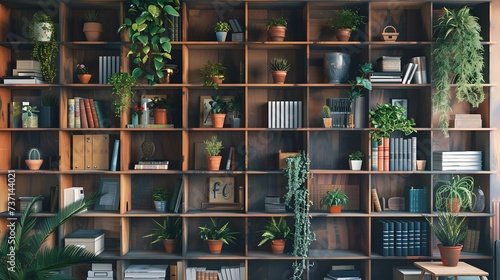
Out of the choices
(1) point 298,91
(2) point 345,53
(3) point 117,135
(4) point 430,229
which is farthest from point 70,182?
(4) point 430,229

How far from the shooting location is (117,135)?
615cm

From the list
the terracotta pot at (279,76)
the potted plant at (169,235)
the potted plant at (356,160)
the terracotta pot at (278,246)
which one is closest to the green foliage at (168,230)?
the potted plant at (169,235)

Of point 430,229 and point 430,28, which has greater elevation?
point 430,28

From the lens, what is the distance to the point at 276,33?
5805mm

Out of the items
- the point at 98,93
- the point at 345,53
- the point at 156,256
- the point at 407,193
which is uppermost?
the point at 345,53

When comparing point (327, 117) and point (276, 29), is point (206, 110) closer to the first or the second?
point (276, 29)

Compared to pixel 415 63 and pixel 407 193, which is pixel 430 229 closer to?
pixel 407 193

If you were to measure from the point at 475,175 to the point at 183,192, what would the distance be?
292 centimetres

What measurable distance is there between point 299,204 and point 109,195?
1.90 meters

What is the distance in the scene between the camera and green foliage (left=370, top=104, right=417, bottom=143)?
5715 mm

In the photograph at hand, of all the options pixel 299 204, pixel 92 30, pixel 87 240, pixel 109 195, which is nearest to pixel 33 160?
pixel 109 195

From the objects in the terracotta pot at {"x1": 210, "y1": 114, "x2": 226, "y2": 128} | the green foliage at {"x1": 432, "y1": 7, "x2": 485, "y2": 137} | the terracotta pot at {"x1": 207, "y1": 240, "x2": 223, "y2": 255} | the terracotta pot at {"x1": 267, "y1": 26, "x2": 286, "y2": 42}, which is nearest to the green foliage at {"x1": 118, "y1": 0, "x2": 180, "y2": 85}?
the terracotta pot at {"x1": 210, "y1": 114, "x2": 226, "y2": 128}

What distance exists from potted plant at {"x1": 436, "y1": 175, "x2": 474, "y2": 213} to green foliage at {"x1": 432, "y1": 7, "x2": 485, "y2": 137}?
0.50 m

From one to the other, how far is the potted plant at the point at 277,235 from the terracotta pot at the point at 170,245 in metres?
0.84
